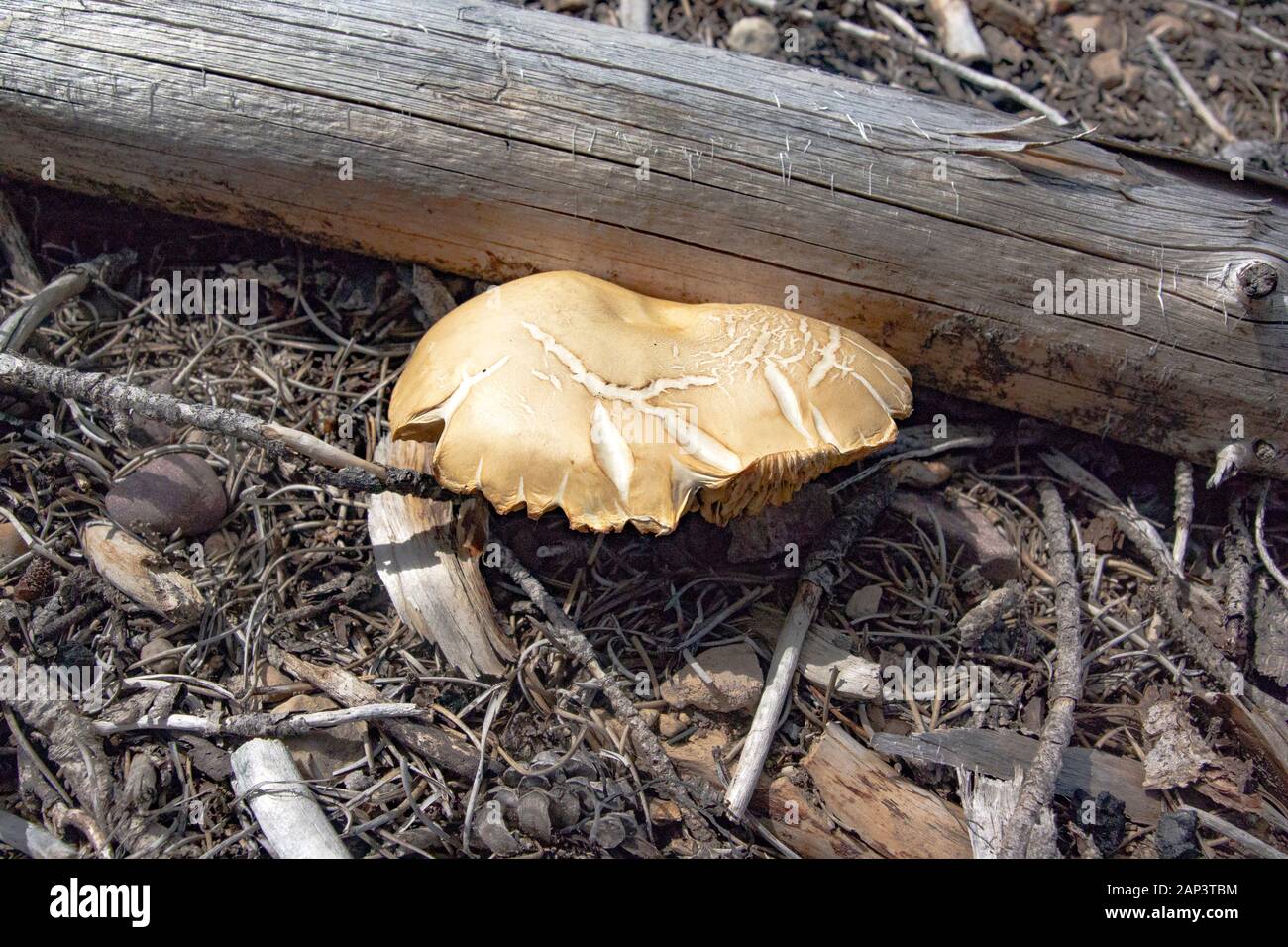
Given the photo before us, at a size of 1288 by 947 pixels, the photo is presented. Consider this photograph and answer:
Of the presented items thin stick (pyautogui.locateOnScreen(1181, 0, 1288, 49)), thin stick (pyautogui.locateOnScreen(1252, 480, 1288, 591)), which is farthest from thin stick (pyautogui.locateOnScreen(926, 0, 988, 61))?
thin stick (pyautogui.locateOnScreen(1252, 480, 1288, 591))

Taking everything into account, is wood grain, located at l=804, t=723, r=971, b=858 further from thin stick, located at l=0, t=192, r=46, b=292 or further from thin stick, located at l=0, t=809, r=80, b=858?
thin stick, located at l=0, t=192, r=46, b=292

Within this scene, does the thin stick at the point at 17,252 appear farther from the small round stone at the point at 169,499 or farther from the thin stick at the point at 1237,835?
the thin stick at the point at 1237,835

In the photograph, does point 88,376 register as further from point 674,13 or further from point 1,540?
point 674,13

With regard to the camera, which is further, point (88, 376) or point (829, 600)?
point (829, 600)

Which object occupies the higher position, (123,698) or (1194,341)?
(1194,341)
